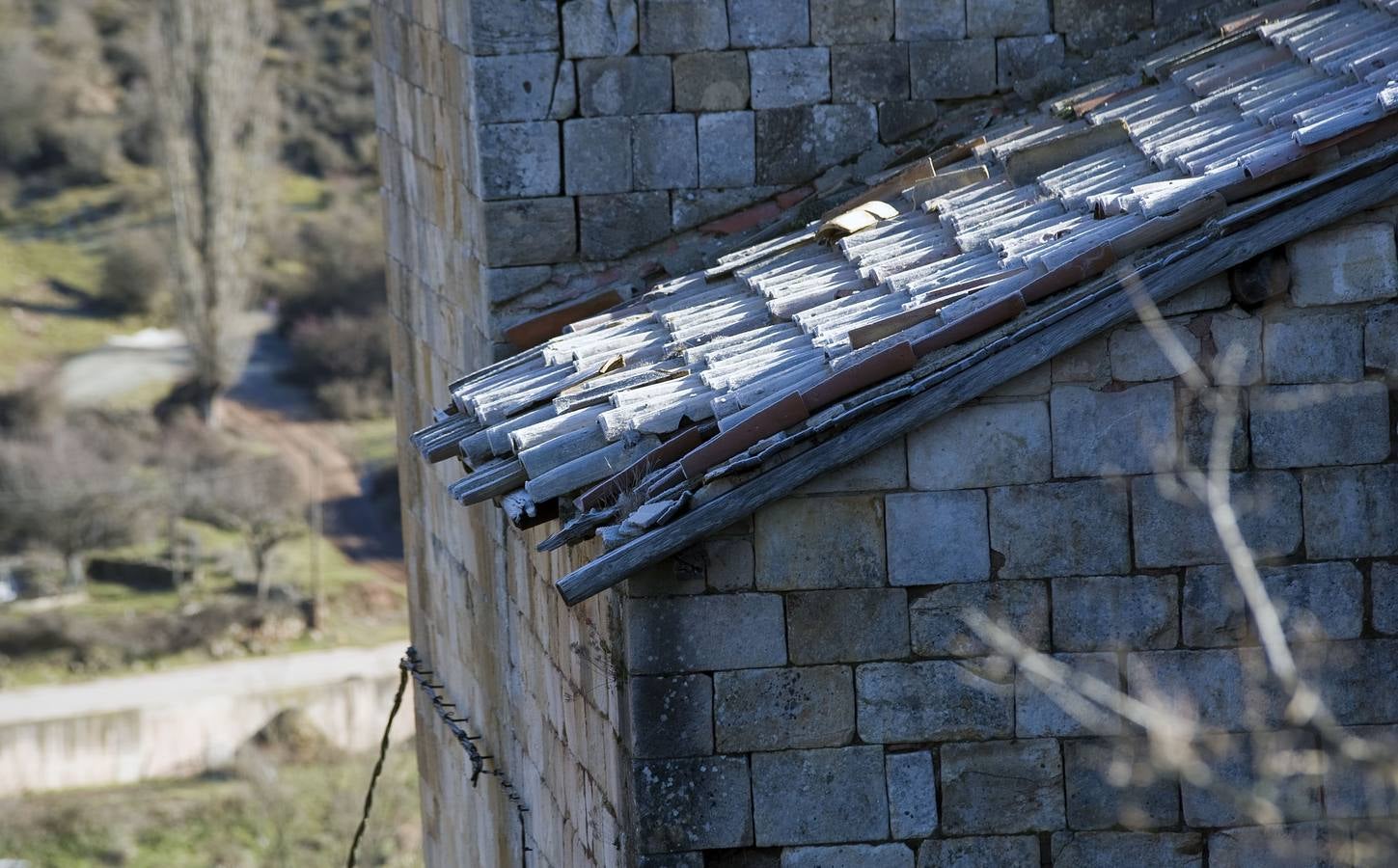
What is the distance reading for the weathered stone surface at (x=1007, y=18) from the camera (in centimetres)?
687

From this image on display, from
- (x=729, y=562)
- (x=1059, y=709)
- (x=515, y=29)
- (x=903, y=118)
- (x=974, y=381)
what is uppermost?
(x=515, y=29)

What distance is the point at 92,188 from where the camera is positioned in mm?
32906

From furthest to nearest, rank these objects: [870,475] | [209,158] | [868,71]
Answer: [209,158] < [868,71] < [870,475]

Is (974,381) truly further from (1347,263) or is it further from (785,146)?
(785,146)

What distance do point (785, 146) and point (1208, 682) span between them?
2674mm

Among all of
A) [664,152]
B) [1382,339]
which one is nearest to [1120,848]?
[1382,339]

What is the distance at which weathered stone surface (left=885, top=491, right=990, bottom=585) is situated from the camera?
5.08m

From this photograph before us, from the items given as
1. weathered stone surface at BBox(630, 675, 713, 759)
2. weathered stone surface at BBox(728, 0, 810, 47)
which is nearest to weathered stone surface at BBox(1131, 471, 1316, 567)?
weathered stone surface at BBox(630, 675, 713, 759)

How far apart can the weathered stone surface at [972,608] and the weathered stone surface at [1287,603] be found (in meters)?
0.42

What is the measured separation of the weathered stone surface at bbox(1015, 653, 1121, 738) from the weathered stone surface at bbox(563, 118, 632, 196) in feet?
8.50

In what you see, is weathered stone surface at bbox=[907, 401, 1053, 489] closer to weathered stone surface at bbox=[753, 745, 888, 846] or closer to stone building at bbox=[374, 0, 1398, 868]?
stone building at bbox=[374, 0, 1398, 868]

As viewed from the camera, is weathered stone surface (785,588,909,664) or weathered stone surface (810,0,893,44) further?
weathered stone surface (810,0,893,44)

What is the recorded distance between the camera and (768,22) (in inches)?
267

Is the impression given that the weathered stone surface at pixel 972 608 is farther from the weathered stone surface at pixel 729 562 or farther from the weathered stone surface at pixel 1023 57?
the weathered stone surface at pixel 1023 57
